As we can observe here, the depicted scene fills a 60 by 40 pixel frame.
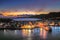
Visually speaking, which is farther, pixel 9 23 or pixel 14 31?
pixel 14 31

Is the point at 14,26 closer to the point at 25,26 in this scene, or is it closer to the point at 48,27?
the point at 25,26

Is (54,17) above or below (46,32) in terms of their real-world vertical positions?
above

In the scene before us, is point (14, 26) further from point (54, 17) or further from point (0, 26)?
point (54, 17)

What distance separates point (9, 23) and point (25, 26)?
1290 millimetres

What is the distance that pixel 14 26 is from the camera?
15.6m

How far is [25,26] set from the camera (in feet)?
52.7

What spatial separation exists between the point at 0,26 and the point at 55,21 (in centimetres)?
365

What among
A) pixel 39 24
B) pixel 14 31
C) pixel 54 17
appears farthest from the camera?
pixel 14 31

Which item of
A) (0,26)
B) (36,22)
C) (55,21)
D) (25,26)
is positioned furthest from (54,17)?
(0,26)

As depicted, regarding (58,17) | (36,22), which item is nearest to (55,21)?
(58,17)

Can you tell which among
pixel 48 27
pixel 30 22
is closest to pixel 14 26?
pixel 30 22

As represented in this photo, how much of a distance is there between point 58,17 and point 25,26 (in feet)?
8.67

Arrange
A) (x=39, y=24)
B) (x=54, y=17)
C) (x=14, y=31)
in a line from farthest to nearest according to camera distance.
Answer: (x=14, y=31)
(x=39, y=24)
(x=54, y=17)

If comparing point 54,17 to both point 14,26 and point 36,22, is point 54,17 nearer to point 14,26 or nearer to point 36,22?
point 36,22
